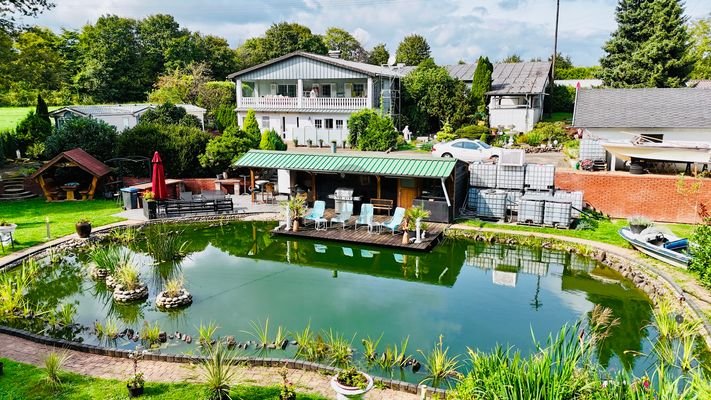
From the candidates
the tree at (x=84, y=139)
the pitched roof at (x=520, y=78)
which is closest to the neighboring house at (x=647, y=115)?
the pitched roof at (x=520, y=78)

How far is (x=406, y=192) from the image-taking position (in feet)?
64.6

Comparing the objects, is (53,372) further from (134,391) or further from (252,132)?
(252,132)

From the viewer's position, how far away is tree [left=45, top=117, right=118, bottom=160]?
2508 centimetres

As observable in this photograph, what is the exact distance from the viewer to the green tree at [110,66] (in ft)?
160

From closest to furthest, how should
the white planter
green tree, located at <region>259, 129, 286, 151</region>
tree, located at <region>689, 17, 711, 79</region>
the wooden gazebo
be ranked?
the white planter < the wooden gazebo < green tree, located at <region>259, 129, 286, 151</region> < tree, located at <region>689, 17, 711, 79</region>

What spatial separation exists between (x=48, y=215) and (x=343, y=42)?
62510mm

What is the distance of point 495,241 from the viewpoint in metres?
17.2

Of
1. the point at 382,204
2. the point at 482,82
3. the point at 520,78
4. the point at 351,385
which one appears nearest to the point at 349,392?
the point at 351,385

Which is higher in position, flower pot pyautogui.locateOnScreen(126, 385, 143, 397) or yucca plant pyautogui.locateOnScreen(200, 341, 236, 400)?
yucca plant pyautogui.locateOnScreen(200, 341, 236, 400)

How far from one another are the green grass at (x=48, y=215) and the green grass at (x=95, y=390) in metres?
9.07

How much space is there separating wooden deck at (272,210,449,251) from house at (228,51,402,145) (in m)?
14.8

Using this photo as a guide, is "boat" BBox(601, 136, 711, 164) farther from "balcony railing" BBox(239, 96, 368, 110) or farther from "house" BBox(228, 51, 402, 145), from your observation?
"balcony railing" BBox(239, 96, 368, 110)

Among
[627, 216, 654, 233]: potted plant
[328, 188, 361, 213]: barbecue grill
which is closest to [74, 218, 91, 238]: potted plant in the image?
[328, 188, 361, 213]: barbecue grill

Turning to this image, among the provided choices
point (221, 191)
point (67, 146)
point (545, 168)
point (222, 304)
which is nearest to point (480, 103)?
point (545, 168)
